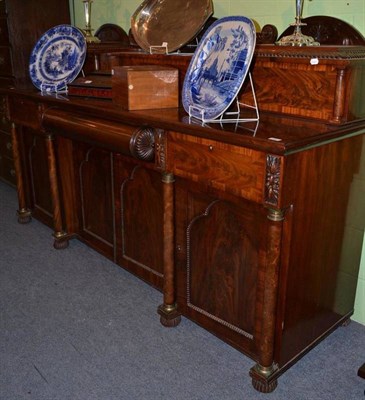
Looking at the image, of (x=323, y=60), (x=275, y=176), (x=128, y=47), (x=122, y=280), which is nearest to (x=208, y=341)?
(x=122, y=280)

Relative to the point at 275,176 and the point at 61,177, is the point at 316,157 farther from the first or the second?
the point at 61,177

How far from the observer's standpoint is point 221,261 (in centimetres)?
193

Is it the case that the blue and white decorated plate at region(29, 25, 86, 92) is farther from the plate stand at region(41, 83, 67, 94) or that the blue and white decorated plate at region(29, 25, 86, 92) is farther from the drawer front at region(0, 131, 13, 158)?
the drawer front at region(0, 131, 13, 158)

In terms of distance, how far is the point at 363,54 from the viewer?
1.68 metres

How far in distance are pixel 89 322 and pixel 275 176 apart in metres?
1.27

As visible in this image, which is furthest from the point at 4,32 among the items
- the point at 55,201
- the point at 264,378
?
the point at 264,378

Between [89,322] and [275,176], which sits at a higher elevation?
[275,176]

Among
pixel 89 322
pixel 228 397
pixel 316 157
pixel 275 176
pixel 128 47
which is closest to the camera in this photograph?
Result: pixel 275 176

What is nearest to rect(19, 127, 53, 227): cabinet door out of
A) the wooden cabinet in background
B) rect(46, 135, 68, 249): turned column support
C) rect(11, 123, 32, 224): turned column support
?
rect(11, 123, 32, 224): turned column support

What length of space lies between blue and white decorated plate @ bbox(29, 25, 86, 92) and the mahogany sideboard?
37 cm

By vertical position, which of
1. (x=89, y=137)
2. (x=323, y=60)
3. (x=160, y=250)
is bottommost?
(x=160, y=250)

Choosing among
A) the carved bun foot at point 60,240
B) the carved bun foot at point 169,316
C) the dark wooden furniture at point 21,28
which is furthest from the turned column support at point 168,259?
the dark wooden furniture at point 21,28

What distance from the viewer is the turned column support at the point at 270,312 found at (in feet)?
5.25

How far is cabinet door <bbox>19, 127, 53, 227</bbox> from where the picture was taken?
10.1ft
